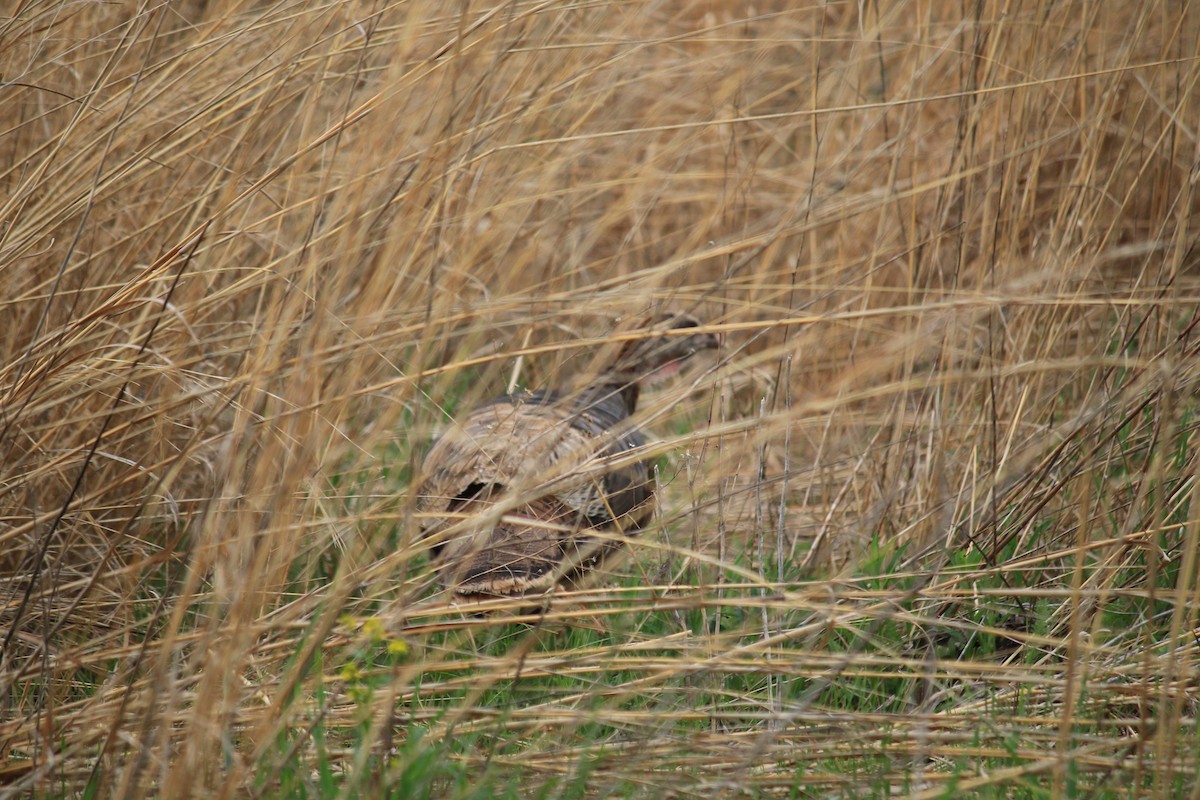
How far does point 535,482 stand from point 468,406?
13cm

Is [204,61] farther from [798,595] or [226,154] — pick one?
[798,595]

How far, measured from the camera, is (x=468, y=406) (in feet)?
4.43

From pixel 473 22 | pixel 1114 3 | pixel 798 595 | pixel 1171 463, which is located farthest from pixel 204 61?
pixel 1114 3

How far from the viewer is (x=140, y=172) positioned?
189 cm

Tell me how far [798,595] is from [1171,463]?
1082 mm

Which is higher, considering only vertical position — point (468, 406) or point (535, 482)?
point (468, 406)

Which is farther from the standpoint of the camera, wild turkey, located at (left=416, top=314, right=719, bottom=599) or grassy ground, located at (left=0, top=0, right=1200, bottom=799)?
wild turkey, located at (left=416, top=314, right=719, bottom=599)

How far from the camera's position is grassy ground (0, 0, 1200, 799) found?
1.25 m

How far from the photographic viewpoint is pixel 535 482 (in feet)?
4.48

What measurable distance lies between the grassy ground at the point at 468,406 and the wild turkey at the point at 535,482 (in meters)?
0.08

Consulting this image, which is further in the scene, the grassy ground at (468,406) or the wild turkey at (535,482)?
the wild turkey at (535,482)

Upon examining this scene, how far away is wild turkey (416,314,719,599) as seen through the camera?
1.49 meters

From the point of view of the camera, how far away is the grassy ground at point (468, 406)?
4.10ft

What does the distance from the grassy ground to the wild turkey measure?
0.08 meters
